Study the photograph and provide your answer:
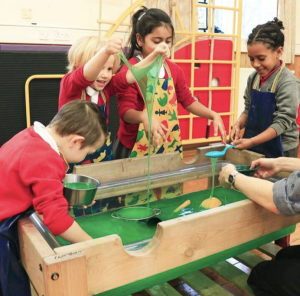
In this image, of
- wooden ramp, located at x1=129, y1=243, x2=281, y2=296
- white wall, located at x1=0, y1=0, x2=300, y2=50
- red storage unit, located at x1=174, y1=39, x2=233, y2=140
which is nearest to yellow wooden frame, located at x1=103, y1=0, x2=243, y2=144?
red storage unit, located at x1=174, y1=39, x2=233, y2=140

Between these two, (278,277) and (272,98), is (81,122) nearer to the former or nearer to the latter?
(278,277)

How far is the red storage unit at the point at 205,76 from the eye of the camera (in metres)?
3.54

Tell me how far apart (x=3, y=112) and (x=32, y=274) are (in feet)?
6.25

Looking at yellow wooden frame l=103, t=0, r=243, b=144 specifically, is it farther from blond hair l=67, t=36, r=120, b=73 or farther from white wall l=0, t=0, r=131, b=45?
blond hair l=67, t=36, r=120, b=73

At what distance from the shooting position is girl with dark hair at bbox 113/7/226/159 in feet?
4.97

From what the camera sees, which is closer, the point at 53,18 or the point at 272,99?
the point at 272,99

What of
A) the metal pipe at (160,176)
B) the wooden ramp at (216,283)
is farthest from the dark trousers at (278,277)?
the metal pipe at (160,176)

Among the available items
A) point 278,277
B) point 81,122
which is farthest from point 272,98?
point 81,122

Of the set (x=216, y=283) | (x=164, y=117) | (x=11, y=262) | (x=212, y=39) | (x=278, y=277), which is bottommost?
(x=216, y=283)

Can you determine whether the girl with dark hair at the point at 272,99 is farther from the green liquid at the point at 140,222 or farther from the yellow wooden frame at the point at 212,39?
the yellow wooden frame at the point at 212,39

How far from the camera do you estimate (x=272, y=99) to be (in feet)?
5.36

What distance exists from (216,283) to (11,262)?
32.9 inches

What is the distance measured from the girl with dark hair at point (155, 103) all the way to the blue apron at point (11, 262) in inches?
25.7

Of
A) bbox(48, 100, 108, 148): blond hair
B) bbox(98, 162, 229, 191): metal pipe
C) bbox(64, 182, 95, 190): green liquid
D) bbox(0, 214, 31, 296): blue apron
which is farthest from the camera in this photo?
bbox(98, 162, 229, 191): metal pipe
